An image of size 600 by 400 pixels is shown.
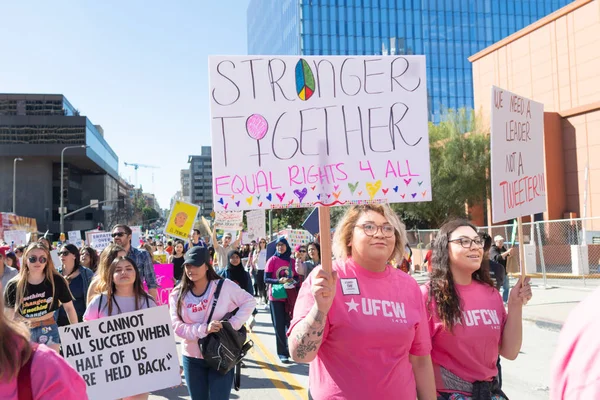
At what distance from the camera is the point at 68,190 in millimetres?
74188

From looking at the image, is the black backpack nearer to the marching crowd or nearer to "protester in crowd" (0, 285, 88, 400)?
the marching crowd

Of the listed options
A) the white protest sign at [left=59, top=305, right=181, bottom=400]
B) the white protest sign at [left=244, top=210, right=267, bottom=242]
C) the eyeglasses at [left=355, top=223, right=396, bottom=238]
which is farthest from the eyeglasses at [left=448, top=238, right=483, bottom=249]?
the white protest sign at [left=244, top=210, right=267, bottom=242]

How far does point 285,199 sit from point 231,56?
0.86m

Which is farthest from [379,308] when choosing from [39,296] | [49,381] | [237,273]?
[237,273]

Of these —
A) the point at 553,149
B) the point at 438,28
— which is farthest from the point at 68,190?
the point at 553,149

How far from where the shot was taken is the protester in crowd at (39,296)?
545cm

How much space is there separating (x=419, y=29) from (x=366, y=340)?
79178 millimetres

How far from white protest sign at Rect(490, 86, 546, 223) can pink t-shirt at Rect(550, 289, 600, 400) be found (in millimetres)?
2762

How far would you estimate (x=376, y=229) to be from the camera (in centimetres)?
293

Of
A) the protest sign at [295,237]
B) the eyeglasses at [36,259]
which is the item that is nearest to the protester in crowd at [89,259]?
the eyeglasses at [36,259]

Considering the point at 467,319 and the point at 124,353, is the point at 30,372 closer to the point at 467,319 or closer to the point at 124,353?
the point at 467,319

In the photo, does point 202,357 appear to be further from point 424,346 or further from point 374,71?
point 374,71

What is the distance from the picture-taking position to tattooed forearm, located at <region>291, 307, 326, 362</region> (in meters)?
2.57

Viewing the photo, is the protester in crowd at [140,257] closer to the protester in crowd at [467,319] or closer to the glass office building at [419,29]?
the protester in crowd at [467,319]
